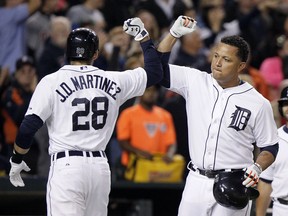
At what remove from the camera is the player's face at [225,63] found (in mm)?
7398

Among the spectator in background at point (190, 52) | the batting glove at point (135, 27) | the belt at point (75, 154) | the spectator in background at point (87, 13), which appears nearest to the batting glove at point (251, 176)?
the belt at point (75, 154)

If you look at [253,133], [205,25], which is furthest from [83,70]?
[205,25]

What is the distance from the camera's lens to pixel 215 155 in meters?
7.37

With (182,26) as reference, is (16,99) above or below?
below

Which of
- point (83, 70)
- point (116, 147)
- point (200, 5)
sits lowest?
point (116, 147)

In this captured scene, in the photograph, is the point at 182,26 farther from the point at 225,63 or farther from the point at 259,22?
the point at 259,22

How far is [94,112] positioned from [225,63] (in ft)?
3.64

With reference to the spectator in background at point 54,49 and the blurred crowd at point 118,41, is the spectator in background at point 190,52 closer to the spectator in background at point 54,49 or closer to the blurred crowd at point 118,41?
the blurred crowd at point 118,41

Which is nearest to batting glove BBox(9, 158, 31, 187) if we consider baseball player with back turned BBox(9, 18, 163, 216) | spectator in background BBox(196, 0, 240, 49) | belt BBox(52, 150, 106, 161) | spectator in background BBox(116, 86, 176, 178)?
baseball player with back turned BBox(9, 18, 163, 216)

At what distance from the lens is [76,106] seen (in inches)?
281

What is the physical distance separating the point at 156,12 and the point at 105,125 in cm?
719

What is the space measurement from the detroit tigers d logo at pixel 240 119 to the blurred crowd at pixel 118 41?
282 centimetres

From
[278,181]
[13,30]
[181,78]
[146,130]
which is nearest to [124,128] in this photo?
[146,130]

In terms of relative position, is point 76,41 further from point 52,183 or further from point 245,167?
point 245,167
